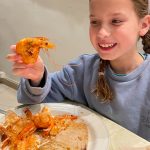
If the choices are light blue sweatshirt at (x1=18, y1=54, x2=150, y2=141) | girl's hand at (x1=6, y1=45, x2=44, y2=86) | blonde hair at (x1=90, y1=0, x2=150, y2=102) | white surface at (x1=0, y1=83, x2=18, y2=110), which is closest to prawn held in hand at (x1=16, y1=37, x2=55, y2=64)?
girl's hand at (x1=6, y1=45, x2=44, y2=86)

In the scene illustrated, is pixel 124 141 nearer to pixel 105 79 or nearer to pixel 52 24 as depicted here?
pixel 105 79

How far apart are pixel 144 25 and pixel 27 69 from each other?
398 mm

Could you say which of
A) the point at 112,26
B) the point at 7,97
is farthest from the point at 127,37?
the point at 7,97

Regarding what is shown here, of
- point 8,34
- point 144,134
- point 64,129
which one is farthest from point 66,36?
point 64,129

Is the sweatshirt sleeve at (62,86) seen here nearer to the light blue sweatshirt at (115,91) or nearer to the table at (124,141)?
the light blue sweatshirt at (115,91)

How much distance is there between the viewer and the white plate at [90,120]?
811 mm

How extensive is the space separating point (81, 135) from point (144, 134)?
32 centimetres

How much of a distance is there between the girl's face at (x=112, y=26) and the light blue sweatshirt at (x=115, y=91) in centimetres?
10

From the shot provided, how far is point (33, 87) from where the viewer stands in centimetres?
103

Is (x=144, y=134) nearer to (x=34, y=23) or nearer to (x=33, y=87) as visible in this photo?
(x=33, y=87)

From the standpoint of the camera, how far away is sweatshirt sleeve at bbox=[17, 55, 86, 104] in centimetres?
105

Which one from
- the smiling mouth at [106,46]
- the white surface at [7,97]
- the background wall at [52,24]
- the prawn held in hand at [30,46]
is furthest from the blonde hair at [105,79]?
the white surface at [7,97]

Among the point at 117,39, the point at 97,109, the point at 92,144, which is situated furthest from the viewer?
→ the point at 97,109

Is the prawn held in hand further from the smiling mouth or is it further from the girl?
the smiling mouth
